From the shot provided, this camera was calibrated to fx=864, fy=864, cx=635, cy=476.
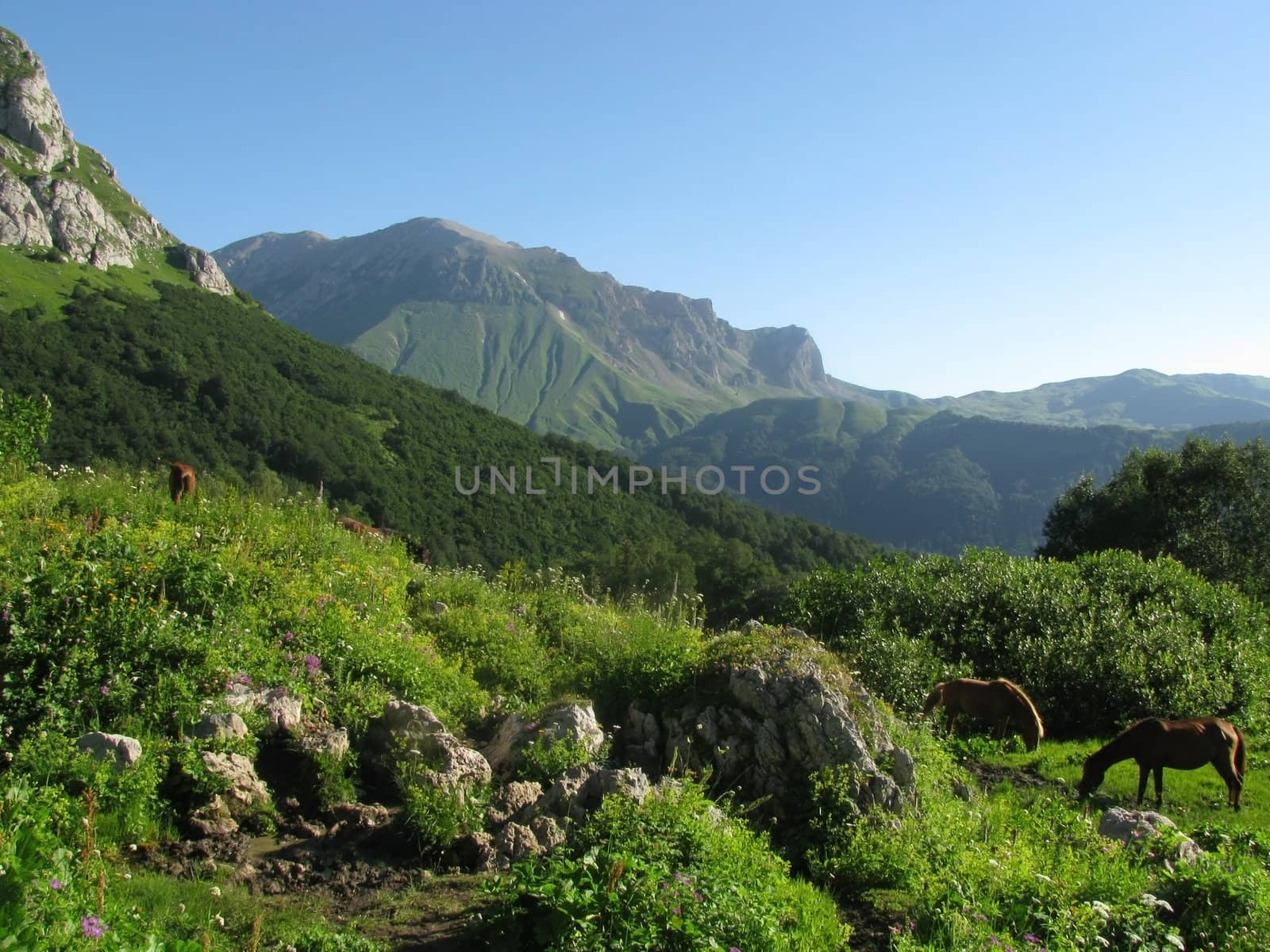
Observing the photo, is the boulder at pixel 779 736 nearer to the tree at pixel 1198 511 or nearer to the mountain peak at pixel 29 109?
the tree at pixel 1198 511

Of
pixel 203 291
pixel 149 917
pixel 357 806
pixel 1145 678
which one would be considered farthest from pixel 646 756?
pixel 203 291

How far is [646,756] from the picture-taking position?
7285mm

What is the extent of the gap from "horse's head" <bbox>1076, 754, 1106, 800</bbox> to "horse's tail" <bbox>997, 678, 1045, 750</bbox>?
1.56 meters

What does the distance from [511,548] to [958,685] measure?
6841 cm

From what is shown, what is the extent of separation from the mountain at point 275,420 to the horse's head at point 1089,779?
111 feet

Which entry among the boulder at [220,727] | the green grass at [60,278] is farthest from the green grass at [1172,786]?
the green grass at [60,278]

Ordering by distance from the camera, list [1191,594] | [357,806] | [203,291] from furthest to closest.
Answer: [203,291], [1191,594], [357,806]

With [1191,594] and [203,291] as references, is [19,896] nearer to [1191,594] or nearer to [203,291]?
[1191,594]

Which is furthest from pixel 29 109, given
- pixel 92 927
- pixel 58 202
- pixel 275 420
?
pixel 92 927

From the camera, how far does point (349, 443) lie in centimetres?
8375

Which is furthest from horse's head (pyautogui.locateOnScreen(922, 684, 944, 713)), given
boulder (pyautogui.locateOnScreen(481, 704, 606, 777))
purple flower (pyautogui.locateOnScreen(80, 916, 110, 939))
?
purple flower (pyautogui.locateOnScreen(80, 916, 110, 939))

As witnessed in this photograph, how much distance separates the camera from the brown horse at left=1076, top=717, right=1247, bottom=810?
906 centimetres

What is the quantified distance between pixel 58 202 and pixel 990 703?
14777 centimetres

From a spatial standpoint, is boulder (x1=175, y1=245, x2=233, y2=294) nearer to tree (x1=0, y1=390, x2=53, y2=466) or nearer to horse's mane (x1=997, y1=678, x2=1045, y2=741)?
tree (x1=0, y1=390, x2=53, y2=466)
